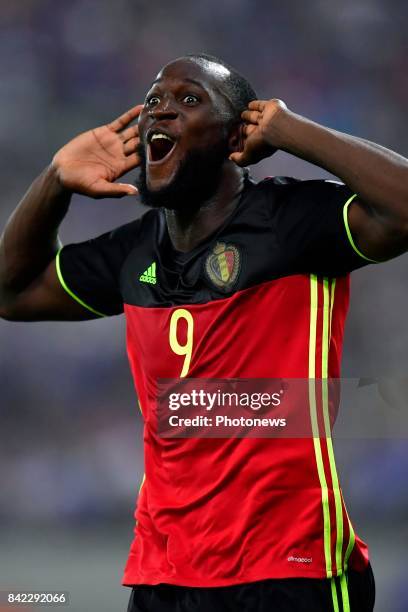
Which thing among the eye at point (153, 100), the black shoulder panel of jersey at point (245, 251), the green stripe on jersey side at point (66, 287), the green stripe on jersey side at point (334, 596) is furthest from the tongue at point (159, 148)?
the green stripe on jersey side at point (334, 596)

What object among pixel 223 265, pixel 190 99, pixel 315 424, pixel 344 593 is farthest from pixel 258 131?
pixel 344 593

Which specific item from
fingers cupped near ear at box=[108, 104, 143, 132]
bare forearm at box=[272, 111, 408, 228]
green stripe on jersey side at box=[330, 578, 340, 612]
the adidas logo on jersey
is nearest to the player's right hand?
fingers cupped near ear at box=[108, 104, 143, 132]

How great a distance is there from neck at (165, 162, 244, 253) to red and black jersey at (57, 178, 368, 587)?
4cm

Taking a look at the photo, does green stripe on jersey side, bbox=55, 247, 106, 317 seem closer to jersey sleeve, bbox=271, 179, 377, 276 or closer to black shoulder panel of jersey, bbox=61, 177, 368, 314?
black shoulder panel of jersey, bbox=61, 177, 368, 314

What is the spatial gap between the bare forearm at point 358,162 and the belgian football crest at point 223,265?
0.28 m

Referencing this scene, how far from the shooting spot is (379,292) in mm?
6363

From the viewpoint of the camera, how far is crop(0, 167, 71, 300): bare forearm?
284cm

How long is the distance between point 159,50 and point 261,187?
4.33 metres

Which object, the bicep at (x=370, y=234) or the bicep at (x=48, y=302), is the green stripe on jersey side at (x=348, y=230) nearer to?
the bicep at (x=370, y=234)

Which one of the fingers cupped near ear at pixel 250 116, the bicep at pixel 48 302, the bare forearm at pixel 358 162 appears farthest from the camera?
the bicep at pixel 48 302

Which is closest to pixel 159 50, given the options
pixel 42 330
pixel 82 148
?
pixel 42 330

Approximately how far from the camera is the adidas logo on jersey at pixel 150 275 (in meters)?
2.69

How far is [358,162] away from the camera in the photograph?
237 centimetres

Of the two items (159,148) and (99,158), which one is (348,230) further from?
(99,158)
